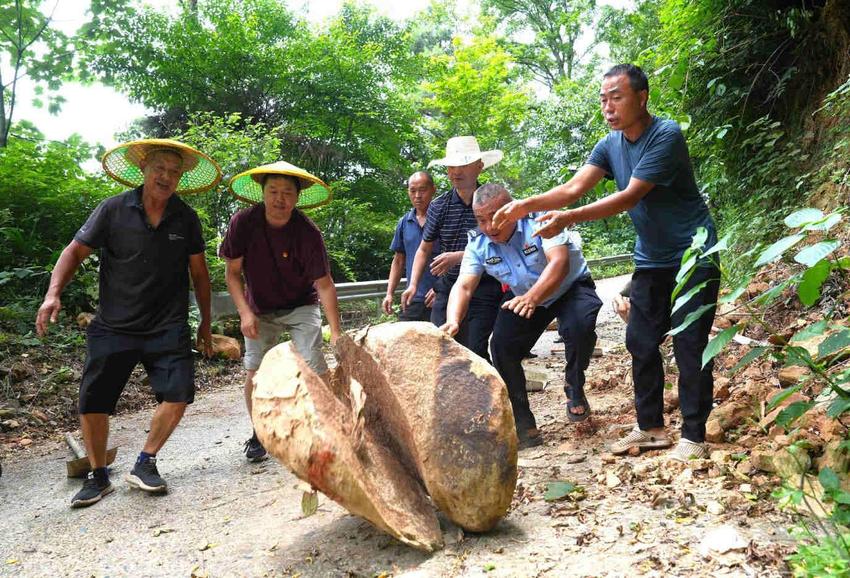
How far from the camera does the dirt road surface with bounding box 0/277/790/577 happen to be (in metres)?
2.30

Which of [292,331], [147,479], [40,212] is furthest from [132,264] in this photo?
[40,212]

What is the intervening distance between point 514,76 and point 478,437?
98.1ft

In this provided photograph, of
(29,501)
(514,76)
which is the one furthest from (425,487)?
(514,76)

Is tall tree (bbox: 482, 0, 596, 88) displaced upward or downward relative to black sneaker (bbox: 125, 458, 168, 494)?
upward

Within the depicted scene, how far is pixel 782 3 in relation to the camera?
6180mm

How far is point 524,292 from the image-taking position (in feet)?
13.0

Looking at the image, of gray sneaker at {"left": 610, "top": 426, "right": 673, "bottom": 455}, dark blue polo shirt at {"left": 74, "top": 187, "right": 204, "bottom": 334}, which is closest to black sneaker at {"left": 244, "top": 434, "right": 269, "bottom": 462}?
dark blue polo shirt at {"left": 74, "top": 187, "right": 204, "bottom": 334}

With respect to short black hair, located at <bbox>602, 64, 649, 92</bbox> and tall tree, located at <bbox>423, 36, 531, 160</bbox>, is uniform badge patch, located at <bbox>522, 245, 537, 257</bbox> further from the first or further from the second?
tall tree, located at <bbox>423, 36, 531, 160</bbox>

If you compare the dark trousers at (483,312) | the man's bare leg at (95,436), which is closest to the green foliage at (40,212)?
the man's bare leg at (95,436)

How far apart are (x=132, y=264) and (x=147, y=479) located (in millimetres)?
1321

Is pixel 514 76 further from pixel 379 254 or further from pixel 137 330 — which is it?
pixel 137 330

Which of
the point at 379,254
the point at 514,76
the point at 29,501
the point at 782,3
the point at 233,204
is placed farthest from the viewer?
the point at 514,76

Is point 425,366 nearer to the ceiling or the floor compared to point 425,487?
nearer to the ceiling

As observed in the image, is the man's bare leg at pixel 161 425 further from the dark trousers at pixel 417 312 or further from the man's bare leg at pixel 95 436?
the dark trousers at pixel 417 312
